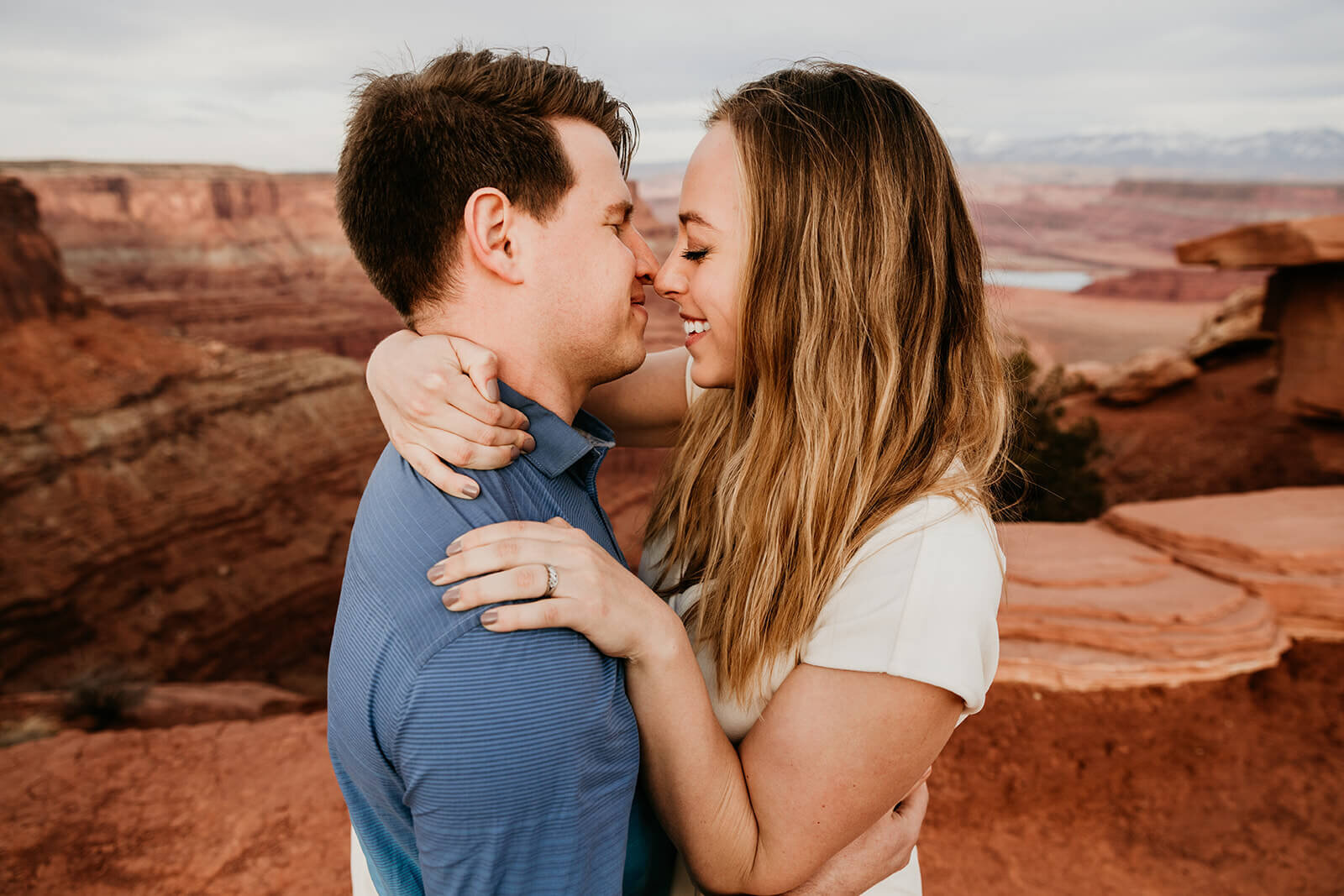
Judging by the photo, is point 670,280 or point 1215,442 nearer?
point 670,280

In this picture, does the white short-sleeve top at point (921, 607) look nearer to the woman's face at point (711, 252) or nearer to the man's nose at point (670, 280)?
the woman's face at point (711, 252)

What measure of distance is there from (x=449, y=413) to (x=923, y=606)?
0.87 metres

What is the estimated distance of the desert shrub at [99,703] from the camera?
6270mm

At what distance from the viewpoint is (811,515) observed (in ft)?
5.43

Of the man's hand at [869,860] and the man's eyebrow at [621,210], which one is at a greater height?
the man's eyebrow at [621,210]

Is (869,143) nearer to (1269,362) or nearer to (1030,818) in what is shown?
(1030,818)

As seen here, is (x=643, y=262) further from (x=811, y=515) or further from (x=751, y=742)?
(x=751, y=742)

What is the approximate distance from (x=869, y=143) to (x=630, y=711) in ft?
3.88

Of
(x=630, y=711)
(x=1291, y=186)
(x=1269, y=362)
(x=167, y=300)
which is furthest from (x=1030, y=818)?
(x=1291, y=186)

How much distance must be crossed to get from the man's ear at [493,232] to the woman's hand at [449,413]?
159 millimetres

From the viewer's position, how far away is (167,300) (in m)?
21.3

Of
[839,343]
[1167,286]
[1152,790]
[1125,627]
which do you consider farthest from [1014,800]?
[1167,286]

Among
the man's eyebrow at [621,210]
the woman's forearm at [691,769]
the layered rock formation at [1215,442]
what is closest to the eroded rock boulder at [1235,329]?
the layered rock formation at [1215,442]

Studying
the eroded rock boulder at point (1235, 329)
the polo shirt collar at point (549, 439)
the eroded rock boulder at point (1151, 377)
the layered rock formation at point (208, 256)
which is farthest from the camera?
the layered rock formation at point (208, 256)
